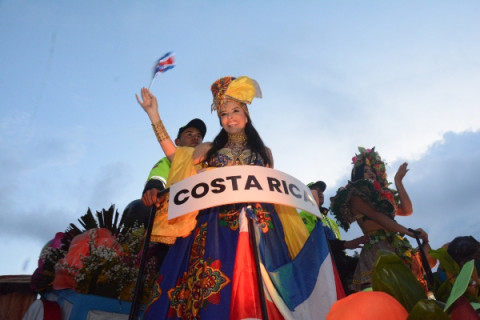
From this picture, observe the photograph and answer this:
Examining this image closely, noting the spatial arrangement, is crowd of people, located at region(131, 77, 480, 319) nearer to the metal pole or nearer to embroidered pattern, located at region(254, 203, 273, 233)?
embroidered pattern, located at region(254, 203, 273, 233)

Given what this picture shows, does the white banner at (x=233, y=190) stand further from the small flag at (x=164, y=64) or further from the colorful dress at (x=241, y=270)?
the small flag at (x=164, y=64)

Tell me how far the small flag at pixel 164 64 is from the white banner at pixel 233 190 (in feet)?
4.34

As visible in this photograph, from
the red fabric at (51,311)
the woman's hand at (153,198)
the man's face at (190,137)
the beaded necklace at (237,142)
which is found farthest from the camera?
the man's face at (190,137)

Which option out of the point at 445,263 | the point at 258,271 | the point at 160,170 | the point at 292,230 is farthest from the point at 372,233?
the point at 445,263

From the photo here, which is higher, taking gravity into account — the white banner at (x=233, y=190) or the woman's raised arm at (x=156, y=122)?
the woman's raised arm at (x=156, y=122)

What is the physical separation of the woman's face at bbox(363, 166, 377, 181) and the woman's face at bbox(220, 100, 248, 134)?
2.14 meters

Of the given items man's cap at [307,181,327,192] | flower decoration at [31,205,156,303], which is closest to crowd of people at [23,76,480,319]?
flower decoration at [31,205,156,303]

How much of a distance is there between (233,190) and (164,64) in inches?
61.4

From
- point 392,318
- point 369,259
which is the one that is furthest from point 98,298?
point 392,318

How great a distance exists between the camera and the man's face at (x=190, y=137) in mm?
5832

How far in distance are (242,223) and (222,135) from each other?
145 cm

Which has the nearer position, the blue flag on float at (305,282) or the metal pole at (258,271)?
the metal pole at (258,271)

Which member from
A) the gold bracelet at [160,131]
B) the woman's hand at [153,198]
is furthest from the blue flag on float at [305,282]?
the gold bracelet at [160,131]

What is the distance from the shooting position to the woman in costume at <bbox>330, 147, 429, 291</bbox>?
460 cm
